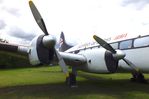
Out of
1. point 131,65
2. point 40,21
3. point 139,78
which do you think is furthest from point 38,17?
point 139,78

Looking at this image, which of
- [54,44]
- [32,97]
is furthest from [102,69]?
[32,97]

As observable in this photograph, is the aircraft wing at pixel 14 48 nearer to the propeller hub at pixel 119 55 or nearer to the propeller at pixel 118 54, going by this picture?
the propeller at pixel 118 54

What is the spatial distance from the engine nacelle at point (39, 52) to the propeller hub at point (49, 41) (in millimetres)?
240

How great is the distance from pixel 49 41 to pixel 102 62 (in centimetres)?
341

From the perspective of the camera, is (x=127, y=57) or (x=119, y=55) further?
(x=127, y=57)

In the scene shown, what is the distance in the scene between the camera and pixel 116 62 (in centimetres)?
1563

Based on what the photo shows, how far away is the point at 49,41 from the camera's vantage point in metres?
14.7

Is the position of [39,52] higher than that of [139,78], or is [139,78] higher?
[39,52]

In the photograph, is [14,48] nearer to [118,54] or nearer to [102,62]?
[102,62]

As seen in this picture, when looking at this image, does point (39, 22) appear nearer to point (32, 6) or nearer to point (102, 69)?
point (32, 6)

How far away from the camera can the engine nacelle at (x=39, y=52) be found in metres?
15.1

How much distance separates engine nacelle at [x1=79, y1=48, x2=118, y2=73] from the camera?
614 inches

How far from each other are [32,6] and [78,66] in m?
5.37

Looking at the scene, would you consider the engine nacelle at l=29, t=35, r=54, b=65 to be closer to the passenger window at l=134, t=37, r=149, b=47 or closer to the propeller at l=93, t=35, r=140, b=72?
the propeller at l=93, t=35, r=140, b=72
